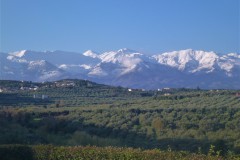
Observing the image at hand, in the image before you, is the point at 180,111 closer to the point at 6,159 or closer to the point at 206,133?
the point at 206,133

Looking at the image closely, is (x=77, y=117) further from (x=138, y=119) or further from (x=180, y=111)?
(x=180, y=111)

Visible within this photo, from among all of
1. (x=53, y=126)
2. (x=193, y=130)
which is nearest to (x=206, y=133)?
(x=193, y=130)

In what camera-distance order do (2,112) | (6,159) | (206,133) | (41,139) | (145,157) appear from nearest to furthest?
(145,157) < (6,159) < (41,139) < (206,133) < (2,112)

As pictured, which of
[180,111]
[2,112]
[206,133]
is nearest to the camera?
[206,133]

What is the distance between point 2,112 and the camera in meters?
36.9

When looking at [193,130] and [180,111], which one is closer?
[193,130]

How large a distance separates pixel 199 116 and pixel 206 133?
5.54 m

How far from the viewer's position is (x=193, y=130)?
107 feet

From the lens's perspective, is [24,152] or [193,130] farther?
[193,130]

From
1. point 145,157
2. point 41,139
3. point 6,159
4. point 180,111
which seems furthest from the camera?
point 180,111

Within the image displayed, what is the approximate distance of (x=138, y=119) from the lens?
3731 cm

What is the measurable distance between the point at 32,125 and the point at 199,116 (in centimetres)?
1344

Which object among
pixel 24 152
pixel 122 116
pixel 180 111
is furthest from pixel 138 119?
pixel 24 152

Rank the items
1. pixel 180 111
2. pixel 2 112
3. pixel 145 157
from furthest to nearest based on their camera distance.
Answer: pixel 180 111 < pixel 2 112 < pixel 145 157
